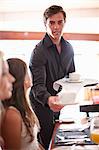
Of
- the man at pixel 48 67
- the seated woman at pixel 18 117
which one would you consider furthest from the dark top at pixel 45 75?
the seated woman at pixel 18 117

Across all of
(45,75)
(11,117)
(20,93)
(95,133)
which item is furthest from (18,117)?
(45,75)

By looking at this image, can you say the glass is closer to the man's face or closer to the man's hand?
the man's hand

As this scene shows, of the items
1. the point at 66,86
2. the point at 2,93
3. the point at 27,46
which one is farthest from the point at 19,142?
the point at 27,46

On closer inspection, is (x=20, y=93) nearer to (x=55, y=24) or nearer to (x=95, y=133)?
(x=95, y=133)

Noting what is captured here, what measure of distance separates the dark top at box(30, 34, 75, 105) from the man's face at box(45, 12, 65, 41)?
2.3 inches

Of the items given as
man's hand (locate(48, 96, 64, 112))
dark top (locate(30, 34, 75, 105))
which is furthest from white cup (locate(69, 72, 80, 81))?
man's hand (locate(48, 96, 64, 112))

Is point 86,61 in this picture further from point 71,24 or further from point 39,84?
point 39,84

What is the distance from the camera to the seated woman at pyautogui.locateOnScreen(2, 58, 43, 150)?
57.1 inches

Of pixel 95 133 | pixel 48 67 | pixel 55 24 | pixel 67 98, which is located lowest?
pixel 95 133

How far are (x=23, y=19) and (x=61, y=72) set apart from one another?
158 cm

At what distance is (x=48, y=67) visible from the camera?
2266mm

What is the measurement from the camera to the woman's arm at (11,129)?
4.72 ft

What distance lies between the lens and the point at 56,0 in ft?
10.9

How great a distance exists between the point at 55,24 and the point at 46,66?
30 centimetres
